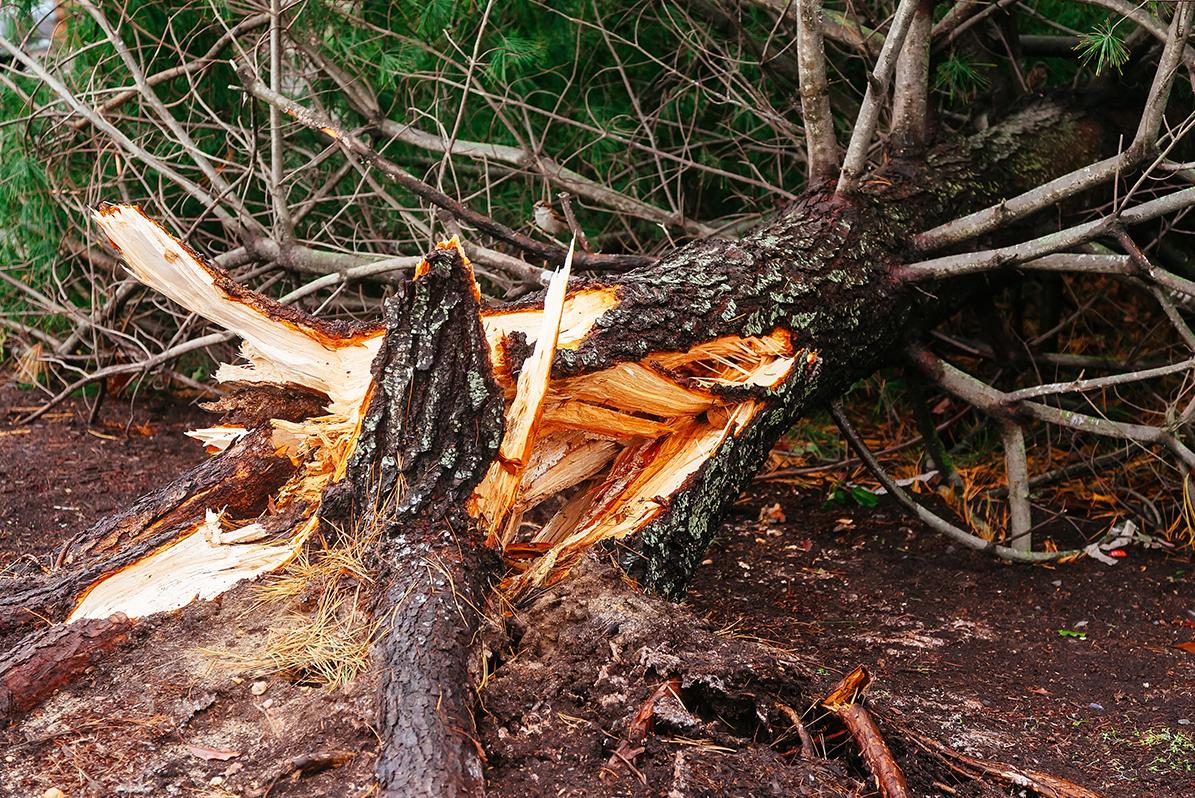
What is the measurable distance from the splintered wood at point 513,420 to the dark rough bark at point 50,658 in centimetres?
7

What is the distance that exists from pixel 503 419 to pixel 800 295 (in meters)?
0.99

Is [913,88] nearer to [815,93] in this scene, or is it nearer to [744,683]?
[815,93]

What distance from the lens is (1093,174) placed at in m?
3.12

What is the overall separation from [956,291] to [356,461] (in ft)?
7.25

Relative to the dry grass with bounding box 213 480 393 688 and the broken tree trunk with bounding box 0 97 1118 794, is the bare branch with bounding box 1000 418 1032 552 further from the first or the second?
the dry grass with bounding box 213 480 393 688

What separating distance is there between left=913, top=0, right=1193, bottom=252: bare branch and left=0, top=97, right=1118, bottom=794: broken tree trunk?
0.25 m

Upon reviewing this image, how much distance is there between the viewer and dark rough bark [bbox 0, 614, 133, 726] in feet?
7.02

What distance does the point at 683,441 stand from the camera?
2.84 metres

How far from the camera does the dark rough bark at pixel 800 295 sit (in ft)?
8.59

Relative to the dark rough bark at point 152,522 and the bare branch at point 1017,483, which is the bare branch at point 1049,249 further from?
the dark rough bark at point 152,522

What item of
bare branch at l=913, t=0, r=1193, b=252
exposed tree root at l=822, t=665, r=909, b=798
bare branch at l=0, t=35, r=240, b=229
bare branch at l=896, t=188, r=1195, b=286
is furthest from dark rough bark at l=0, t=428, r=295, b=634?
bare branch at l=913, t=0, r=1193, b=252

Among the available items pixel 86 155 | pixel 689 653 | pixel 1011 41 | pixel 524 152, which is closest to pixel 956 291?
pixel 1011 41

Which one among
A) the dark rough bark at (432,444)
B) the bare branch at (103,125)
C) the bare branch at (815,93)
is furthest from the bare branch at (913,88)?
the bare branch at (103,125)

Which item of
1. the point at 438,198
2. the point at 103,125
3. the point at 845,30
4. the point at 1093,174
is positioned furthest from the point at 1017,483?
the point at 103,125
